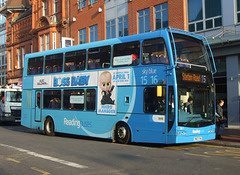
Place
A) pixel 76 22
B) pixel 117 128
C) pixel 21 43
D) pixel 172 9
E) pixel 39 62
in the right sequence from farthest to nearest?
pixel 21 43, pixel 76 22, pixel 172 9, pixel 39 62, pixel 117 128

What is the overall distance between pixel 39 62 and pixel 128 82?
6.36 m

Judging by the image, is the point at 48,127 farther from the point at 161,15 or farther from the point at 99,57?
the point at 161,15

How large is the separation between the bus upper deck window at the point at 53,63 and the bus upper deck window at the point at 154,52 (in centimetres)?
515

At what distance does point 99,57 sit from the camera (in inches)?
507

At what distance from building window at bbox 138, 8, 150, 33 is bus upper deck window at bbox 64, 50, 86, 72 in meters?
9.18

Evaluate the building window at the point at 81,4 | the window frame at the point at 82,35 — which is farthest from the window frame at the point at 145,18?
the building window at the point at 81,4

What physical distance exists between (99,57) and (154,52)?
291 centimetres

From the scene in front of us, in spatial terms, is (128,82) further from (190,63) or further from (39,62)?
(39,62)

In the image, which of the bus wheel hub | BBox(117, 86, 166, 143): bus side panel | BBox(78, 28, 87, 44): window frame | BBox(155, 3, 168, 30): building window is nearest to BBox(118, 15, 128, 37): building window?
BBox(155, 3, 168, 30): building window

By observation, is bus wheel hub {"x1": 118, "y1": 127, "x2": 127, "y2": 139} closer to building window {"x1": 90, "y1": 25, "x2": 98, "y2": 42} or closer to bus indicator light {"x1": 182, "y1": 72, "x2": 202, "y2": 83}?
bus indicator light {"x1": 182, "y1": 72, "x2": 202, "y2": 83}

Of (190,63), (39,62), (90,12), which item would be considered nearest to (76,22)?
(90,12)

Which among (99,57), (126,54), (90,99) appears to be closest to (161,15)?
(99,57)

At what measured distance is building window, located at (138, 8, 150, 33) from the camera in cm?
2186

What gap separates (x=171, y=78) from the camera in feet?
33.7
